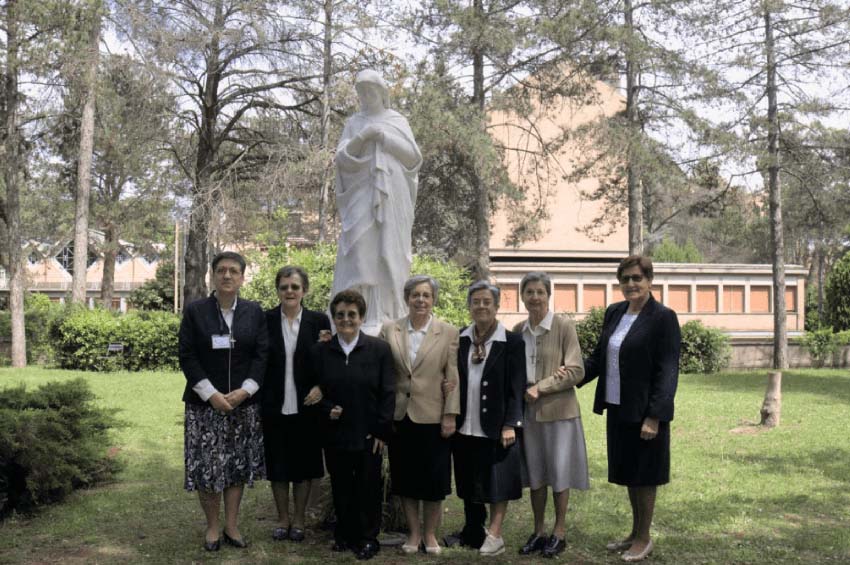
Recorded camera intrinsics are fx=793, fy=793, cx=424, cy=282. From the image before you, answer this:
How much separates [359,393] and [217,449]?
1.01 metres

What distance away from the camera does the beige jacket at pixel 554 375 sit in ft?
16.5

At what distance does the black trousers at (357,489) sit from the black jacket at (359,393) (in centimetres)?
11

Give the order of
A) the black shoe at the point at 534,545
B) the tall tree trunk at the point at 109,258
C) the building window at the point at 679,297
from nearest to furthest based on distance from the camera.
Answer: the black shoe at the point at 534,545
the building window at the point at 679,297
the tall tree trunk at the point at 109,258

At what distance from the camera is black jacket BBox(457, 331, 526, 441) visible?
16.2ft

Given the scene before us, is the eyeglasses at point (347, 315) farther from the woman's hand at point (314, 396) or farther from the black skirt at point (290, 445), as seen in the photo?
the black skirt at point (290, 445)

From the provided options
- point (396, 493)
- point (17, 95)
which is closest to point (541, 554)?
point (396, 493)

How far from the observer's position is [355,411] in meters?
4.91

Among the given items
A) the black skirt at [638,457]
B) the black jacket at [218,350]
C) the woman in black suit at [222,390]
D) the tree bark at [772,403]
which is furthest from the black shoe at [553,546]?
the tree bark at [772,403]

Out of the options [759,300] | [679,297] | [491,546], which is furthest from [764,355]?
[491,546]

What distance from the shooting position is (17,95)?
2066 centimetres

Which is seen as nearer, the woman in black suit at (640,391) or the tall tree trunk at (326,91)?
the woman in black suit at (640,391)

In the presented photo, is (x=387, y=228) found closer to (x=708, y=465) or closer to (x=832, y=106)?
(x=708, y=465)

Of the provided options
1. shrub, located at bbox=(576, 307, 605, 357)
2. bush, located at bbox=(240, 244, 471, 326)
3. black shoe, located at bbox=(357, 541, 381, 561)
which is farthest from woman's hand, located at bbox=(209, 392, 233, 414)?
shrub, located at bbox=(576, 307, 605, 357)

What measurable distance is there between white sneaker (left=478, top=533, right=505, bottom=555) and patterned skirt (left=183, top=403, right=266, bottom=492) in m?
1.53
